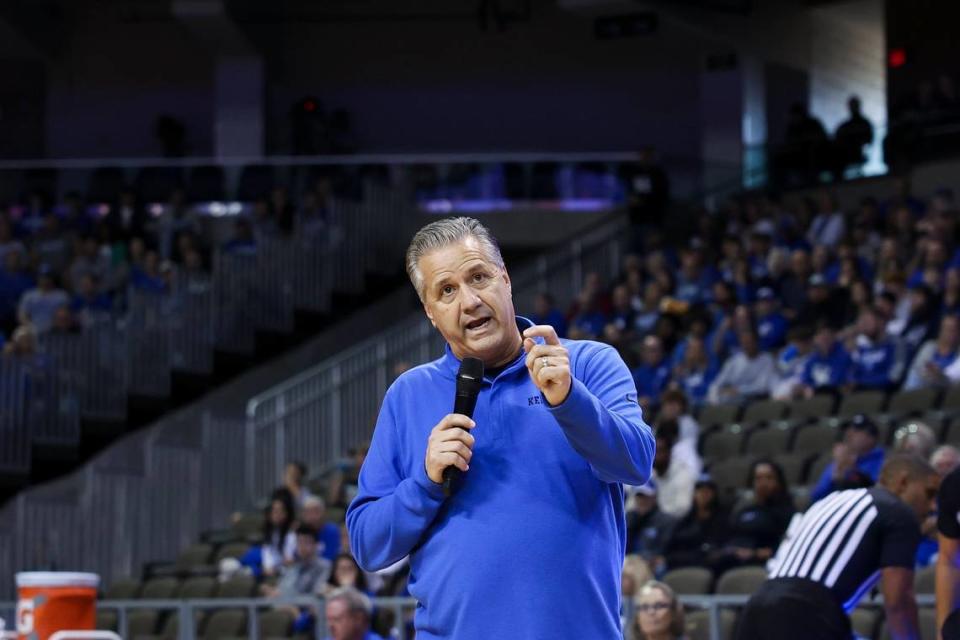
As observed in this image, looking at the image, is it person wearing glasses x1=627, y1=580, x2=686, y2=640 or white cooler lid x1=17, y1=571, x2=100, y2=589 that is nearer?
white cooler lid x1=17, y1=571, x2=100, y2=589

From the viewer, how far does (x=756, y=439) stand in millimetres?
11586

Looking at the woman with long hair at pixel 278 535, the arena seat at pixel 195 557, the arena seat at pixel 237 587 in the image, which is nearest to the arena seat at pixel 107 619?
the arena seat at pixel 237 587

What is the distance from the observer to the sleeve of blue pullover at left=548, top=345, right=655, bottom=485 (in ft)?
9.28

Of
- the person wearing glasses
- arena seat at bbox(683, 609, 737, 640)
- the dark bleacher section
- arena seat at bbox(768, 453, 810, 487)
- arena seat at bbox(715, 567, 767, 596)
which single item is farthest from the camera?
the dark bleacher section

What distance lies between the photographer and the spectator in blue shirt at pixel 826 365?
12188 mm

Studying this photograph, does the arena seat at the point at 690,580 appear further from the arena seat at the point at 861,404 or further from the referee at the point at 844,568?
the referee at the point at 844,568

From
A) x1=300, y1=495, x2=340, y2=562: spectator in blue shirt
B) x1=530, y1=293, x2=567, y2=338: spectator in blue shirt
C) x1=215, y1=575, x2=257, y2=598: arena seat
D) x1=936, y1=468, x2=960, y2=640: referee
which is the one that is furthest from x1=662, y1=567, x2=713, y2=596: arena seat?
x1=530, y1=293, x2=567, y2=338: spectator in blue shirt

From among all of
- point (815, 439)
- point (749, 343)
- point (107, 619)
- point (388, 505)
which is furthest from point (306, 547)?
point (388, 505)

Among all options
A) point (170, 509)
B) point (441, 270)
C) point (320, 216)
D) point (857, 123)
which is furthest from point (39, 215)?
point (441, 270)

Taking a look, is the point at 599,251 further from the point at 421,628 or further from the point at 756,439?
the point at 421,628

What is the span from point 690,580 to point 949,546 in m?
4.85

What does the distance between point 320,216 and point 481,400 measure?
14.7m

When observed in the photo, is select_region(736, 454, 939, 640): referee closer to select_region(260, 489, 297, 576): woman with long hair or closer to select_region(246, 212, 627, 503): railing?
select_region(260, 489, 297, 576): woman with long hair

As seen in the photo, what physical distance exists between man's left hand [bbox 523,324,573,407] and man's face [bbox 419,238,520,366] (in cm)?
21
